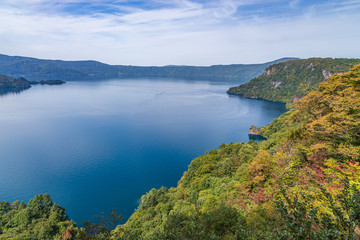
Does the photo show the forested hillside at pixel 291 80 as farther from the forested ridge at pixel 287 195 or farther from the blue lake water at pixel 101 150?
the forested ridge at pixel 287 195

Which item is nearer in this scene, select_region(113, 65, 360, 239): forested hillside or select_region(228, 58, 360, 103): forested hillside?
select_region(113, 65, 360, 239): forested hillside

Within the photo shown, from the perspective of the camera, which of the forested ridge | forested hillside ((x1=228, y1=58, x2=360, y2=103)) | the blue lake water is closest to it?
the forested ridge

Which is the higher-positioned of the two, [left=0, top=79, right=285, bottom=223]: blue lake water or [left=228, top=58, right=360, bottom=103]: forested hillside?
[left=228, top=58, right=360, bottom=103]: forested hillside

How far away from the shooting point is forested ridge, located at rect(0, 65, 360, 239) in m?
5.68

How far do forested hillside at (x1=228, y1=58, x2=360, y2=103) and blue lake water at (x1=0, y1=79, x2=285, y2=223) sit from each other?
72721 millimetres

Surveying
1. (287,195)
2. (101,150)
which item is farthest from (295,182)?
(101,150)

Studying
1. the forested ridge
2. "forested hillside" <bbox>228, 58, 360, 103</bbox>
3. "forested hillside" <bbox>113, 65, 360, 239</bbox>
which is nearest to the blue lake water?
the forested ridge

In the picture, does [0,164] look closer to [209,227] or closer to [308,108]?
[209,227]

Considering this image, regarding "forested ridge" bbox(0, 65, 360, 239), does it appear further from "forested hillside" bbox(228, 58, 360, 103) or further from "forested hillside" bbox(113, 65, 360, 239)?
"forested hillside" bbox(228, 58, 360, 103)

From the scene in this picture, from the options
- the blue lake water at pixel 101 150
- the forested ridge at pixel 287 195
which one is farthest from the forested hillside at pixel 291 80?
the forested ridge at pixel 287 195

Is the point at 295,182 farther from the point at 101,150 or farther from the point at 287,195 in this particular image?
the point at 101,150

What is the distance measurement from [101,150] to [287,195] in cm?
4951

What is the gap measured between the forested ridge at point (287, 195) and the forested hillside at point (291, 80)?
136 meters

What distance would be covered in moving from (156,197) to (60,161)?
3160 cm
